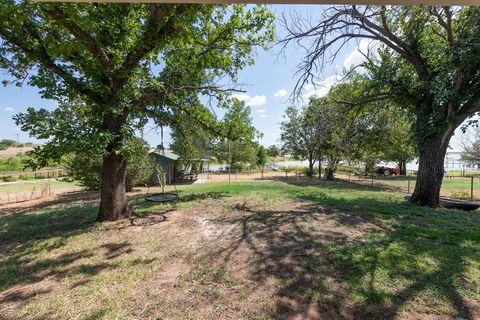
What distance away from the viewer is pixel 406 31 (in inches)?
332

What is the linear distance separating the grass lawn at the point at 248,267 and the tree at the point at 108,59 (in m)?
2.09

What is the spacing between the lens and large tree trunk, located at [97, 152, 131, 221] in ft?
21.4

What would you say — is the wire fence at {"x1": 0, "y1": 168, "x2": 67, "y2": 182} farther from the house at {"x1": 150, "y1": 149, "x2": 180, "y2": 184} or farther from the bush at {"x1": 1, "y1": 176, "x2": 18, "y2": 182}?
the house at {"x1": 150, "y1": 149, "x2": 180, "y2": 184}

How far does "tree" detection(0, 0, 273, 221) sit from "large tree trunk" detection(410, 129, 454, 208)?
22.6 ft

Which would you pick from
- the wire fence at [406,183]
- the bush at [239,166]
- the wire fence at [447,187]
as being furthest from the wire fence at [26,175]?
the wire fence at [447,187]

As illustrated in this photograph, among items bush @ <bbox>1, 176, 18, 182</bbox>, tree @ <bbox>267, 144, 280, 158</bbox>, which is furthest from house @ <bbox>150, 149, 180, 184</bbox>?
tree @ <bbox>267, 144, 280, 158</bbox>

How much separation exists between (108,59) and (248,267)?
18.6ft

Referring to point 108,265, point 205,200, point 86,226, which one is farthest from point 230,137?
point 108,265

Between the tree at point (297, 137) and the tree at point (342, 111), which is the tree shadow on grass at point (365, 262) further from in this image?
the tree at point (297, 137)

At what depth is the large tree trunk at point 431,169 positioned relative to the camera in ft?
26.2

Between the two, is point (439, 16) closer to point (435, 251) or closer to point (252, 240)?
point (435, 251)

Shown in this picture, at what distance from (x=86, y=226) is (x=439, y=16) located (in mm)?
11250

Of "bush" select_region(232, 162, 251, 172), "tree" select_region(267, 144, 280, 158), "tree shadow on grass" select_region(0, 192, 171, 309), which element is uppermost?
"tree" select_region(267, 144, 280, 158)

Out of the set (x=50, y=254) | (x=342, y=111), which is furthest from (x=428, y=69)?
(x=50, y=254)
